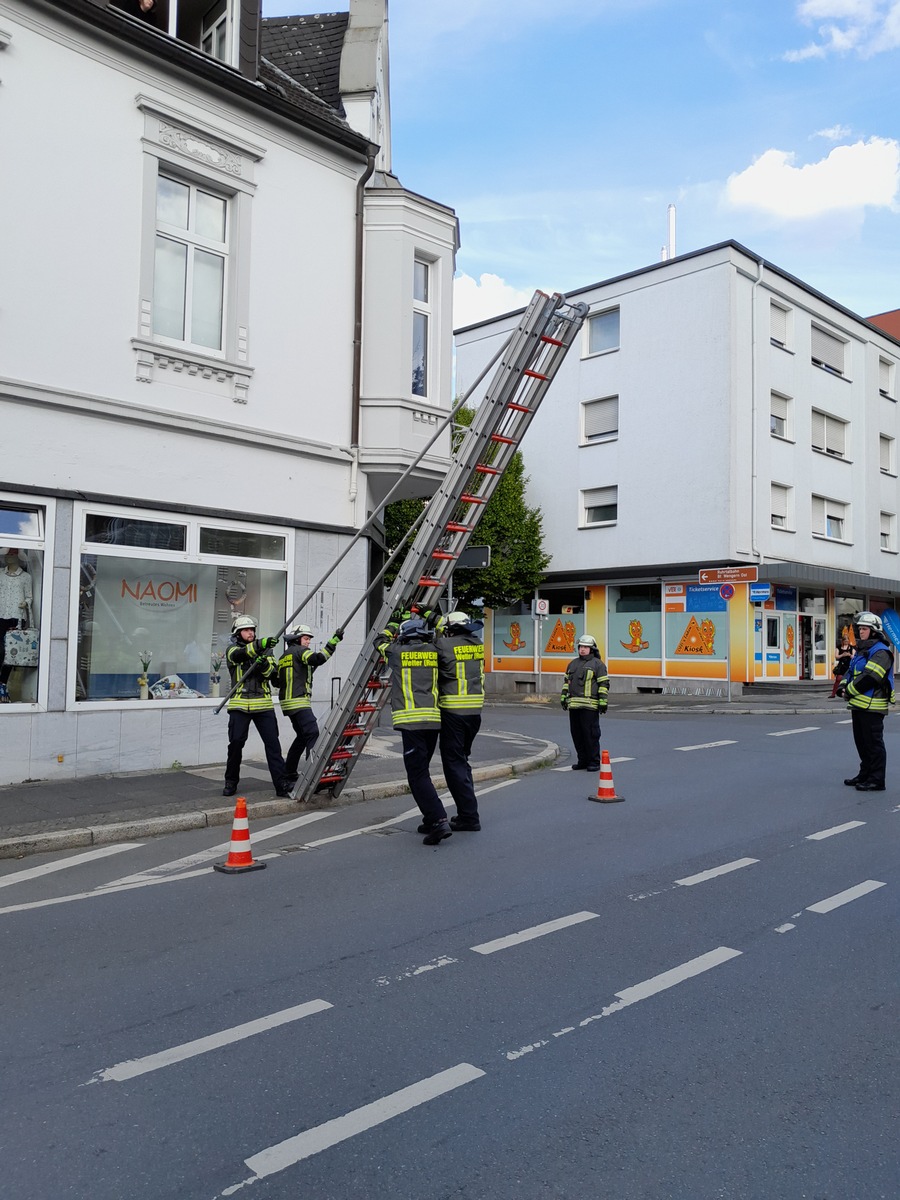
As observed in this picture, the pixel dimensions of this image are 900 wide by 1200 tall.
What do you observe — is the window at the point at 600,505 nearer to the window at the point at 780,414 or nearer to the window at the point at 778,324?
the window at the point at 780,414

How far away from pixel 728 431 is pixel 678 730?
504 inches

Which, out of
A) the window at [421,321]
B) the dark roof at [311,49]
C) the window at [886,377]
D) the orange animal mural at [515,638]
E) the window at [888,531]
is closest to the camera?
the window at [421,321]

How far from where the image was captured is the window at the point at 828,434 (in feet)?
105

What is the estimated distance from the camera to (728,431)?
27875 mm

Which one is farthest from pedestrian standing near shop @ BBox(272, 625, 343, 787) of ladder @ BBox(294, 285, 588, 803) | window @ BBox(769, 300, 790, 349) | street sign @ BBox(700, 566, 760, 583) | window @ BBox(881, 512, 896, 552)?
window @ BBox(881, 512, 896, 552)

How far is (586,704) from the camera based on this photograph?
12.3m

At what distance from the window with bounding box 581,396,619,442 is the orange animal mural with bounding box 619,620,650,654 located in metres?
5.93

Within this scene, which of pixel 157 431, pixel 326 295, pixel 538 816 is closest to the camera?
pixel 538 816

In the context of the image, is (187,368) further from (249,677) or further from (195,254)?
(249,677)

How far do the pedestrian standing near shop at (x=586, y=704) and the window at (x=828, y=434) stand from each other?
2216cm

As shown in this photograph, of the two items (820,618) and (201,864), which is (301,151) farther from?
(820,618)

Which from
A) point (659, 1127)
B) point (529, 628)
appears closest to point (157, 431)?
point (659, 1127)

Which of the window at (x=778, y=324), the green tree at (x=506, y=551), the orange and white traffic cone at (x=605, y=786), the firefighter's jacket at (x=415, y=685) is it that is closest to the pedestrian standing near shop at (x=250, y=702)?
the firefighter's jacket at (x=415, y=685)

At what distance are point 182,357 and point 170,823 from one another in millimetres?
5350
